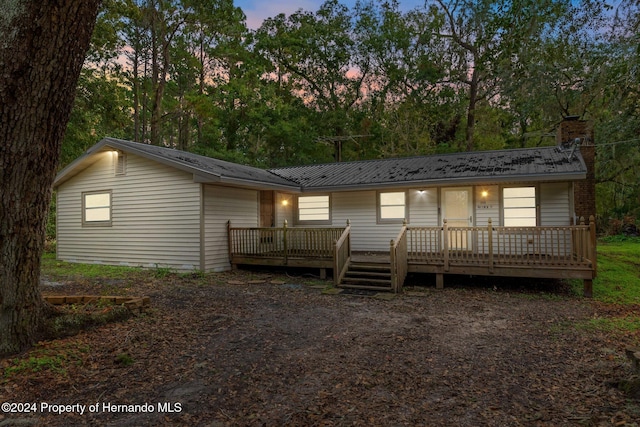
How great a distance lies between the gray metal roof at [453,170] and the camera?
952 centimetres

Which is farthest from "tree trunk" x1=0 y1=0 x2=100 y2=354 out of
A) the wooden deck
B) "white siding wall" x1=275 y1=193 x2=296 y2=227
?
"white siding wall" x1=275 y1=193 x2=296 y2=227

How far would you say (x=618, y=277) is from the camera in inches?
380

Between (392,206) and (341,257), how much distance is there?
343 cm

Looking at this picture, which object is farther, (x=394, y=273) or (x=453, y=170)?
(x=453, y=170)

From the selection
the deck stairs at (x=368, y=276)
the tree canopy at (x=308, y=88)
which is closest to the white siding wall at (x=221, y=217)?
the deck stairs at (x=368, y=276)

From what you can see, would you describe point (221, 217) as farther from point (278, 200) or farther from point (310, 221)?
point (310, 221)

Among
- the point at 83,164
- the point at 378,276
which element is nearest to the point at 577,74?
the point at 378,276

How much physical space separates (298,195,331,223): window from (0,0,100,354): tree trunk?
9121mm

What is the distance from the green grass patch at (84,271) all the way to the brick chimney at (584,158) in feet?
42.2

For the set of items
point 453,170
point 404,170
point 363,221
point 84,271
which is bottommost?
point 84,271

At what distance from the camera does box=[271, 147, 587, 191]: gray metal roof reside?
9516 millimetres

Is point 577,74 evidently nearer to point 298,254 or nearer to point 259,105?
point 298,254

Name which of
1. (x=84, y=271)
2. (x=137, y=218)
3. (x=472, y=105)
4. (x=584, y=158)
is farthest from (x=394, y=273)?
(x=472, y=105)

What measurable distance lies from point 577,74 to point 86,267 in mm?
14757
